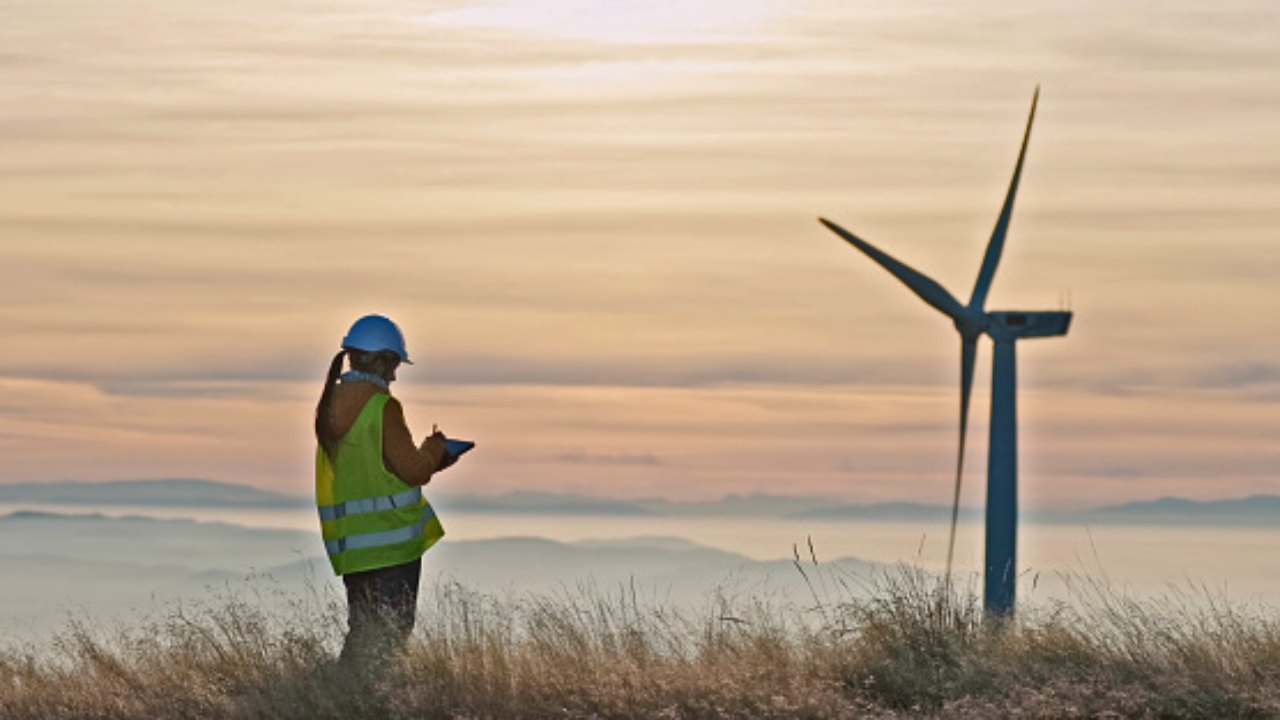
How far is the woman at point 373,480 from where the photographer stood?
16.3 meters

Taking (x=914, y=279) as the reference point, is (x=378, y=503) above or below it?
below

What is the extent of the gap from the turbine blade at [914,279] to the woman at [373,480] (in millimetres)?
8439

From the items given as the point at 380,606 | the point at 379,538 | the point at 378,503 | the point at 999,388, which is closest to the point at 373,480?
the point at 378,503

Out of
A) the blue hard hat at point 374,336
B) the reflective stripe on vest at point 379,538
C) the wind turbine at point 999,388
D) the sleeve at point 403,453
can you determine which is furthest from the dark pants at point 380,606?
the wind turbine at point 999,388

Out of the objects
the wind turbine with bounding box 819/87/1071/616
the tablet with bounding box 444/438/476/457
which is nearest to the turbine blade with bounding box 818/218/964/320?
the wind turbine with bounding box 819/87/1071/616

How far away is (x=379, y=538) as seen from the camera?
54.1 feet

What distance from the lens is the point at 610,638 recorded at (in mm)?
16766

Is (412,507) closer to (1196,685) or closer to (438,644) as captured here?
(438,644)

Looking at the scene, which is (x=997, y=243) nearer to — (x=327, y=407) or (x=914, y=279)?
(x=914, y=279)

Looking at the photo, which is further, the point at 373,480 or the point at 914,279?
the point at 914,279

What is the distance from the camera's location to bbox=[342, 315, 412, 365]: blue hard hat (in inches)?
646

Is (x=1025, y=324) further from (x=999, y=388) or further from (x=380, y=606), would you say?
(x=380, y=606)

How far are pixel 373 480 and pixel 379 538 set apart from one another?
1.40ft

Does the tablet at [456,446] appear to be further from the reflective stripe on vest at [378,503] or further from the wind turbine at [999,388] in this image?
the wind turbine at [999,388]
